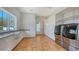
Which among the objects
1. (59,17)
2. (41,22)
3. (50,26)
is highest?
(59,17)

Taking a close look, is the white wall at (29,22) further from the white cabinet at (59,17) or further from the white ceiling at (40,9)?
the white cabinet at (59,17)

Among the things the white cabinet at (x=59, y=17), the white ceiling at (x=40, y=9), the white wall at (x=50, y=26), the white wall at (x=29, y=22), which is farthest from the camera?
the white cabinet at (x=59, y=17)

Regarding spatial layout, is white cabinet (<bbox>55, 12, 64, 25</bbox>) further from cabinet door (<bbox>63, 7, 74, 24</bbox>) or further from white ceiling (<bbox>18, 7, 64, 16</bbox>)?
white ceiling (<bbox>18, 7, 64, 16</bbox>)

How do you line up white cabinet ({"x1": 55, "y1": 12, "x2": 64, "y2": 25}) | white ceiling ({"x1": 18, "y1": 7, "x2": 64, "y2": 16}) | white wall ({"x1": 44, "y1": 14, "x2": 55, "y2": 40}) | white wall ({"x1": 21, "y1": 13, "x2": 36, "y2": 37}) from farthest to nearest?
1. white cabinet ({"x1": 55, "y1": 12, "x2": 64, "y2": 25})
2. white wall ({"x1": 44, "y1": 14, "x2": 55, "y2": 40})
3. white wall ({"x1": 21, "y1": 13, "x2": 36, "y2": 37})
4. white ceiling ({"x1": 18, "y1": 7, "x2": 64, "y2": 16})

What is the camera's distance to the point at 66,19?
3.22 m

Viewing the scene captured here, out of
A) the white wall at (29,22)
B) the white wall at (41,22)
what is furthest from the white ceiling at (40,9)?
the white wall at (29,22)

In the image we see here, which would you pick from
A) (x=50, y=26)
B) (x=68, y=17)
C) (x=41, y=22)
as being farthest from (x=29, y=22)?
(x=68, y=17)

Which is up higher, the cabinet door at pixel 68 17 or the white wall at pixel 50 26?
the cabinet door at pixel 68 17

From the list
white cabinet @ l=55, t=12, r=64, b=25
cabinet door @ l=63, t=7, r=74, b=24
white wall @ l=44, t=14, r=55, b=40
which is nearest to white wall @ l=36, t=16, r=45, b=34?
white wall @ l=44, t=14, r=55, b=40

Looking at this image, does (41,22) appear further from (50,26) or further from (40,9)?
(40,9)
